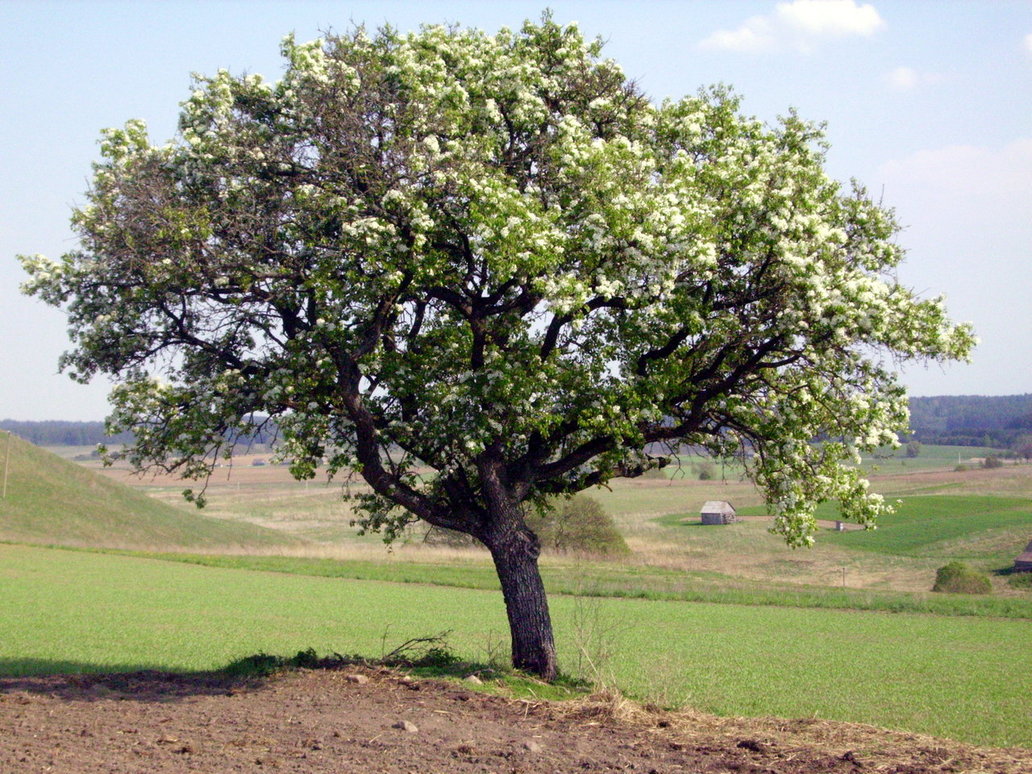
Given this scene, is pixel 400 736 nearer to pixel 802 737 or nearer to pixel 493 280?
pixel 802 737

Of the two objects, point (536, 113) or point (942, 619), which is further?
point (942, 619)

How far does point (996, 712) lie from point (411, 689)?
38.5 feet

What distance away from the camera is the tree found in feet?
42.0

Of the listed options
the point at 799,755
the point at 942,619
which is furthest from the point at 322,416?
the point at 942,619

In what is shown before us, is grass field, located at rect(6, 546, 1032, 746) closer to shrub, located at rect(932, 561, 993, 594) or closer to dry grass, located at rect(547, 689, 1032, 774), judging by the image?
dry grass, located at rect(547, 689, 1032, 774)

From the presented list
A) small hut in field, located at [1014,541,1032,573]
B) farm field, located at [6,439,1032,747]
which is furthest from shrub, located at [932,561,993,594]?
small hut in field, located at [1014,541,1032,573]

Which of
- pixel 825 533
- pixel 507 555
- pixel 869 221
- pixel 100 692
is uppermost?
pixel 869 221

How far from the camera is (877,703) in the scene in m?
18.9

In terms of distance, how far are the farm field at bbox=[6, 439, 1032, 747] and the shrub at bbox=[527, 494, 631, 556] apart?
4.92ft

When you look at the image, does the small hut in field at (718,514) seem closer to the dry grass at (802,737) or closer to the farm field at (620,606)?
the farm field at (620,606)

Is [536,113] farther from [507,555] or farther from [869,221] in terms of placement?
[507,555]

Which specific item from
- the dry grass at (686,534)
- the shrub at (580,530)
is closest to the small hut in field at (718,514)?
the dry grass at (686,534)

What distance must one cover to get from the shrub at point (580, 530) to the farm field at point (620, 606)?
4.92 ft

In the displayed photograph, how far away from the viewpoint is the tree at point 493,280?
12789 millimetres
